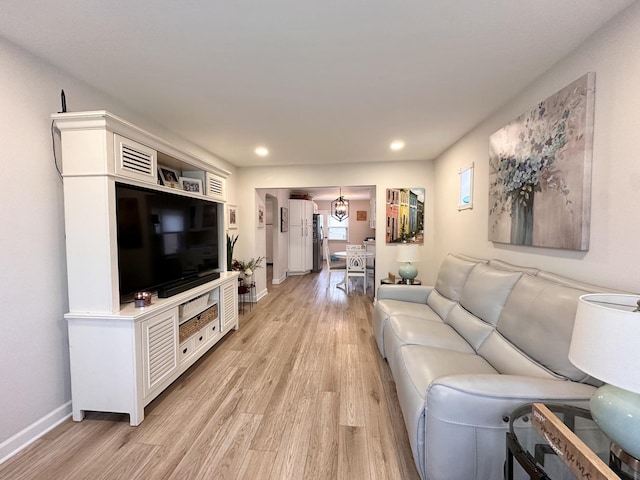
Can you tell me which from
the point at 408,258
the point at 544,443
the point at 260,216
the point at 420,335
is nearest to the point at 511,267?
the point at 420,335

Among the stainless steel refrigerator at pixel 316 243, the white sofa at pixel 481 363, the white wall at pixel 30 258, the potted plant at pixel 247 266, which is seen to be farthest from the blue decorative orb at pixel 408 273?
the stainless steel refrigerator at pixel 316 243

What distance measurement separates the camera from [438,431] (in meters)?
1.23

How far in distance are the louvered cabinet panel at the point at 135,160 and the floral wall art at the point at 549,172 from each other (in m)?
2.81

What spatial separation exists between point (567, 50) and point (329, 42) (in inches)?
57.1

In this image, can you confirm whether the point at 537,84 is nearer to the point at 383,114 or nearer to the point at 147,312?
the point at 383,114

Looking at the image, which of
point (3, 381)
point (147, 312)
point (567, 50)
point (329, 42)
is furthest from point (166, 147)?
point (567, 50)

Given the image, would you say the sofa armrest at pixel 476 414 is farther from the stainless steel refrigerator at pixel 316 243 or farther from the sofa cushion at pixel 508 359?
the stainless steel refrigerator at pixel 316 243

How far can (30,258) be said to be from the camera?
5.55 ft

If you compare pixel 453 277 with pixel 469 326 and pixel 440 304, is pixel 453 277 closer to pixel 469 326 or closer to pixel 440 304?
pixel 440 304

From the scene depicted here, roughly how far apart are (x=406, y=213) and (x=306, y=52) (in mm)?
3224

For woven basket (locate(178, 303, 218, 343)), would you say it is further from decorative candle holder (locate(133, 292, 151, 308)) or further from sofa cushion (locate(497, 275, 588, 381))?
sofa cushion (locate(497, 275, 588, 381))

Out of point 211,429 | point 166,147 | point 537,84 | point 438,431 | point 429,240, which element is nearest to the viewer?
point 438,431

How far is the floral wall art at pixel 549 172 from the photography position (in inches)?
61.7

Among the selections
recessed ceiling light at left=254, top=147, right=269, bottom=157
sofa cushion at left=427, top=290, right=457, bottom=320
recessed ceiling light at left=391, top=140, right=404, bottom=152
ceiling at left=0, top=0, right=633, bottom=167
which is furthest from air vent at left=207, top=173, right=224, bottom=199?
sofa cushion at left=427, top=290, right=457, bottom=320
